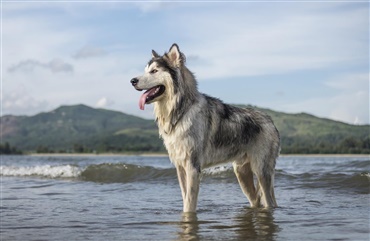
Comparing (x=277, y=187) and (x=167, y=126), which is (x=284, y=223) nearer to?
(x=167, y=126)

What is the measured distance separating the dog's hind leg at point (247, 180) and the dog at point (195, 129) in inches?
10.7

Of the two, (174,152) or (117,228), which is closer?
(117,228)

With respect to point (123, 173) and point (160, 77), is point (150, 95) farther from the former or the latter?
point (123, 173)

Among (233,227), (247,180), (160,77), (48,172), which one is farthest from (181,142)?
(48,172)

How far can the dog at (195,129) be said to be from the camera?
9.66 metres

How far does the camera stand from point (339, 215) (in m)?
10.0

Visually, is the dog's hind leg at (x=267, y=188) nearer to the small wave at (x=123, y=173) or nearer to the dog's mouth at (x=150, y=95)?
the dog's mouth at (x=150, y=95)

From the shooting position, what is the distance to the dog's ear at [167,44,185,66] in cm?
961

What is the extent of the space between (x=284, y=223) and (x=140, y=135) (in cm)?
18931

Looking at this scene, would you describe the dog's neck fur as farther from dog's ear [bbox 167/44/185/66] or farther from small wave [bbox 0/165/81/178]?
small wave [bbox 0/165/81/178]

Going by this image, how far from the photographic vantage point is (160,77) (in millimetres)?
9586

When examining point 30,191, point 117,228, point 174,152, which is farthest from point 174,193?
point 117,228

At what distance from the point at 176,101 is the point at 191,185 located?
1527 mm

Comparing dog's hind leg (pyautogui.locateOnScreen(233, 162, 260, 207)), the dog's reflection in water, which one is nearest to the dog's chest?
the dog's reflection in water
